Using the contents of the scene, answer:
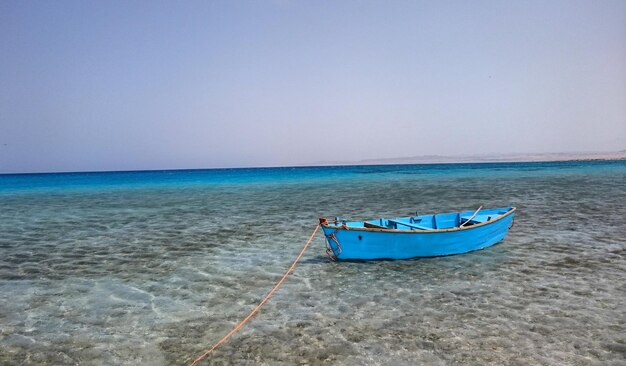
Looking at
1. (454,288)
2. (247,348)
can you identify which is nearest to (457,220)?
(454,288)

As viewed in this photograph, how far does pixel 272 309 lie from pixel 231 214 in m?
18.4

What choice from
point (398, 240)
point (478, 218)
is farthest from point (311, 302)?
point (478, 218)

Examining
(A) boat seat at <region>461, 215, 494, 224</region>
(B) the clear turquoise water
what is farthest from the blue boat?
(A) boat seat at <region>461, 215, 494, 224</region>

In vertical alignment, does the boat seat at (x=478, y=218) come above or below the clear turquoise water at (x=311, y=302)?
above

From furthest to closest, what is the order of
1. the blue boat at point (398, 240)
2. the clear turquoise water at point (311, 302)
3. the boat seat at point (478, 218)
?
the boat seat at point (478, 218) < the blue boat at point (398, 240) < the clear turquoise water at point (311, 302)

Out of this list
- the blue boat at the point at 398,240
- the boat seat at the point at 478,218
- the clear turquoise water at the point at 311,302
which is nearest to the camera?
the clear turquoise water at the point at 311,302

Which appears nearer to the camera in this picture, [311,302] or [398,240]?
[311,302]

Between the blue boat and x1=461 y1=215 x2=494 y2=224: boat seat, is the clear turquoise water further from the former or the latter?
x1=461 y1=215 x2=494 y2=224: boat seat

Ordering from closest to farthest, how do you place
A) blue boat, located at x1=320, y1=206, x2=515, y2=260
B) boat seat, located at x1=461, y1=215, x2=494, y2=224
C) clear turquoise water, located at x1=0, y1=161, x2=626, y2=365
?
clear turquoise water, located at x1=0, y1=161, x2=626, y2=365
blue boat, located at x1=320, y1=206, x2=515, y2=260
boat seat, located at x1=461, y1=215, x2=494, y2=224

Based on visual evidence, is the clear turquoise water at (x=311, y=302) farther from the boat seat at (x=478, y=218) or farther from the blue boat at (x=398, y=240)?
the boat seat at (x=478, y=218)

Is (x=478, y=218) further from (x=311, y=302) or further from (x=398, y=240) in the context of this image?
(x=311, y=302)

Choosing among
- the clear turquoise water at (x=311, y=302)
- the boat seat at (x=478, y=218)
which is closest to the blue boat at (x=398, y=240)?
the clear turquoise water at (x=311, y=302)

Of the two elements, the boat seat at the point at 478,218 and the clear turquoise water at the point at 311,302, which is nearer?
the clear turquoise water at the point at 311,302

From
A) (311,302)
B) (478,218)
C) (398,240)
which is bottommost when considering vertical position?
(311,302)
